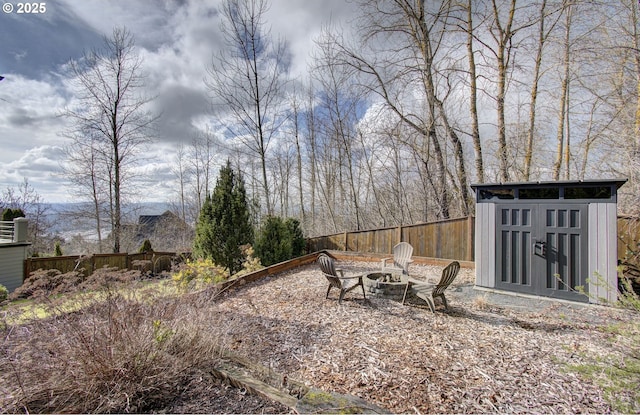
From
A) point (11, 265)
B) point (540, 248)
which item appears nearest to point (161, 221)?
point (11, 265)

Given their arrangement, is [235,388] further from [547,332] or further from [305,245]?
[305,245]

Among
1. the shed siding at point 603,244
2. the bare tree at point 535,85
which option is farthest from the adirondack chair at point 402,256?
the bare tree at point 535,85

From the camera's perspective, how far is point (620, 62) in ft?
21.5

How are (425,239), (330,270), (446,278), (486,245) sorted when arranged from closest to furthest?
(446,278)
(330,270)
(486,245)
(425,239)

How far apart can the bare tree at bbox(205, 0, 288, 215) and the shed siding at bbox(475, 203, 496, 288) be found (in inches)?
258

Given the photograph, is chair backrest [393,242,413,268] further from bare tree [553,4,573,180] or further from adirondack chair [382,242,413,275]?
bare tree [553,4,573,180]

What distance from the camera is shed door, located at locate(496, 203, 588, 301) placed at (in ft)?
15.8

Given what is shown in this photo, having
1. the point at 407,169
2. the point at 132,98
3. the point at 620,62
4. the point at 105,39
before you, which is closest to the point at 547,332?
the point at 620,62

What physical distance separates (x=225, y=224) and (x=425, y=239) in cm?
578

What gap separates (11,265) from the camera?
33.7 ft

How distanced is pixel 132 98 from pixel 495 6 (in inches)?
615

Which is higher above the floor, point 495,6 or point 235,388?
point 495,6

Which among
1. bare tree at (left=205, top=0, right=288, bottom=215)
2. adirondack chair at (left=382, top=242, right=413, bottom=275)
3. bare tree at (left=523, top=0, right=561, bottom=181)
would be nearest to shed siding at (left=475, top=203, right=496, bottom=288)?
adirondack chair at (left=382, top=242, right=413, bottom=275)

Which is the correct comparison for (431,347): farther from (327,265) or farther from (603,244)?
(603,244)
